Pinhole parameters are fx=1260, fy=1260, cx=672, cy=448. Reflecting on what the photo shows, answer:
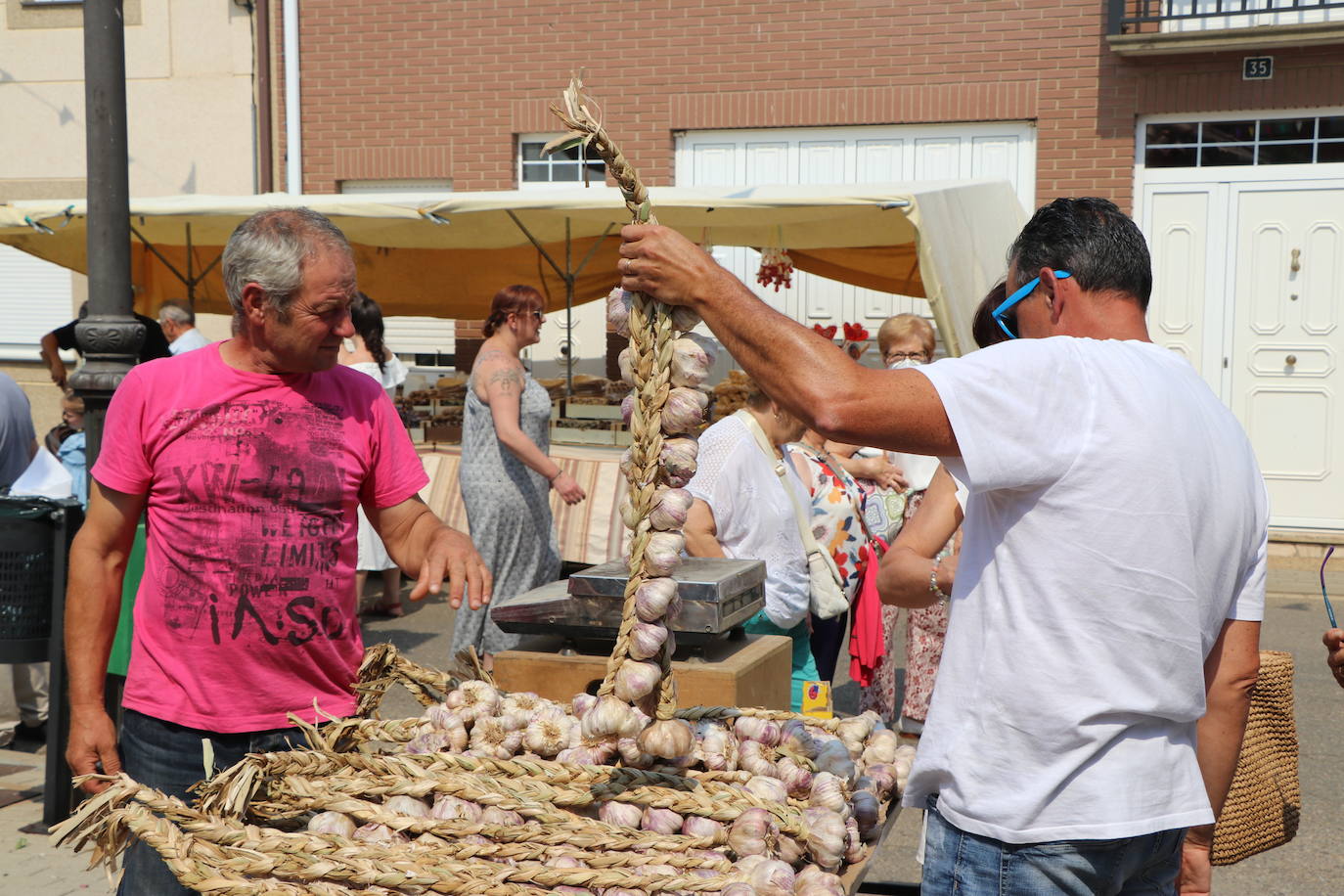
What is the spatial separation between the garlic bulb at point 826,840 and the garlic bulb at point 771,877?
0.13 metres

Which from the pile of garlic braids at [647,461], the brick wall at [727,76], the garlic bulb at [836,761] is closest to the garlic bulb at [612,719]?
the pile of garlic braids at [647,461]

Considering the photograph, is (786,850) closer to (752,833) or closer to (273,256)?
(752,833)

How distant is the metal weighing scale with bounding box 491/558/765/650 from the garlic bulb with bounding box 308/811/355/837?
97cm

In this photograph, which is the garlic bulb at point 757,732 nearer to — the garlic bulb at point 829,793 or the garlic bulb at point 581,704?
the garlic bulb at point 829,793

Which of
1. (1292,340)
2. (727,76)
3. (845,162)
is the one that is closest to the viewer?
(1292,340)

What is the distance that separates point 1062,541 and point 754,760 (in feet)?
2.32

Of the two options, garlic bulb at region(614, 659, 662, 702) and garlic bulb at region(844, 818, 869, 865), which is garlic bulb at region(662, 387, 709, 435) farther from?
garlic bulb at region(844, 818, 869, 865)

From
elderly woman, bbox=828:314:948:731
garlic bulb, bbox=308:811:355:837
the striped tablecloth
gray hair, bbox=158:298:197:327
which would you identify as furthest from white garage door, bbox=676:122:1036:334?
garlic bulb, bbox=308:811:355:837

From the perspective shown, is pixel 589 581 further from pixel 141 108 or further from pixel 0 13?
pixel 0 13

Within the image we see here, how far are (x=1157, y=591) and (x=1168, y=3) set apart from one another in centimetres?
968

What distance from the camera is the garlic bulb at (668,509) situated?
185 centimetres

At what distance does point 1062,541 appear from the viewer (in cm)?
187

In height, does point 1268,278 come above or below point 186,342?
above

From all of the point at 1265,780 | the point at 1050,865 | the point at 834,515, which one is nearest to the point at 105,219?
the point at 834,515
